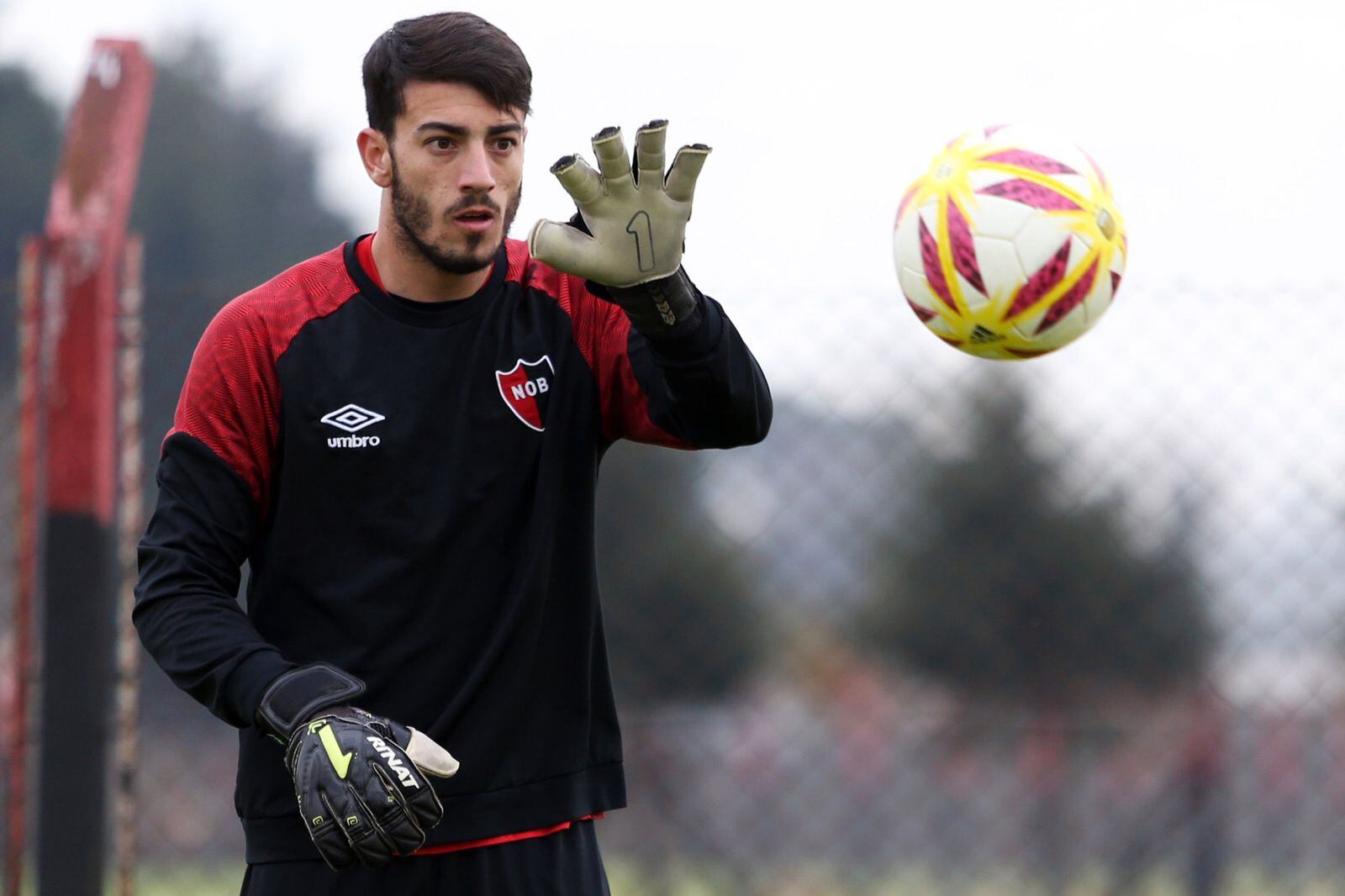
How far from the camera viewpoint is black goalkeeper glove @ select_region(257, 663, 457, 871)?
226cm

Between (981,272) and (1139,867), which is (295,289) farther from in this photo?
(1139,867)

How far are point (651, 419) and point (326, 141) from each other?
24.8m

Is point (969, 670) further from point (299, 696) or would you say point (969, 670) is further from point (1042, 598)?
point (299, 696)

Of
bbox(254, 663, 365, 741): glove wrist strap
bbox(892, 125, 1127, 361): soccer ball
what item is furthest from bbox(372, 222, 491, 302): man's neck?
bbox(892, 125, 1127, 361): soccer ball

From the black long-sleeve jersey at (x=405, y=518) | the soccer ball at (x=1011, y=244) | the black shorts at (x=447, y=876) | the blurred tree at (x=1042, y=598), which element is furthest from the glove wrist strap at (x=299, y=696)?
the blurred tree at (x=1042, y=598)

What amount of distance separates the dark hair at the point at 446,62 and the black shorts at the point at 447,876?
47.1 inches

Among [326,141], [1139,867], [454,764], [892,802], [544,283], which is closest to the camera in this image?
[454,764]

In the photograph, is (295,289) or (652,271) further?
(295,289)

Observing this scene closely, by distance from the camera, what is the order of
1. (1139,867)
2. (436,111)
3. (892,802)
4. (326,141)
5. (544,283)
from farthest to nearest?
(326,141)
(892,802)
(1139,867)
(544,283)
(436,111)

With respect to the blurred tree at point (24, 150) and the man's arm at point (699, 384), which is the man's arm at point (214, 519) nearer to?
the man's arm at point (699, 384)

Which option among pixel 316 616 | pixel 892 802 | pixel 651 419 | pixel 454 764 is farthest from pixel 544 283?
pixel 892 802

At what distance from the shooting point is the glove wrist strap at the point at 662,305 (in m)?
2.40

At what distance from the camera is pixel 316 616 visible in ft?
8.59

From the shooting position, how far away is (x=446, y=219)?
2.60 meters
